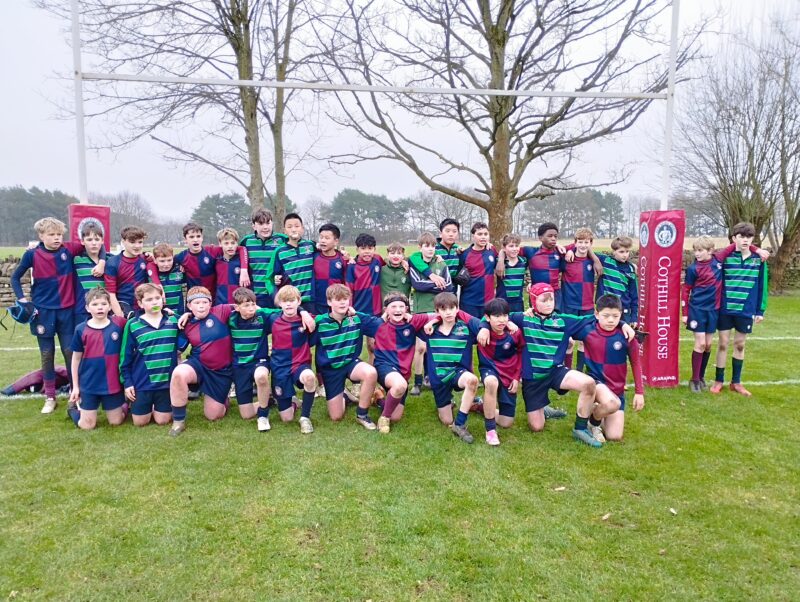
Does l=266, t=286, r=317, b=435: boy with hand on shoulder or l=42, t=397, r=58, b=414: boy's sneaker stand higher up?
l=266, t=286, r=317, b=435: boy with hand on shoulder

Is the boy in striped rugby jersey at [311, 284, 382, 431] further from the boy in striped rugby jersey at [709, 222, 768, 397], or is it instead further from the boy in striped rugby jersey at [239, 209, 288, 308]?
the boy in striped rugby jersey at [709, 222, 768, 397]

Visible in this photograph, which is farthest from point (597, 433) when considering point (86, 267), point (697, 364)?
point (86, 267)

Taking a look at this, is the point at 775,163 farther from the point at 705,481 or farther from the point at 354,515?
the point at 354,515

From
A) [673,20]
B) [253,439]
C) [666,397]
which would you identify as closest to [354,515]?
[253,439]

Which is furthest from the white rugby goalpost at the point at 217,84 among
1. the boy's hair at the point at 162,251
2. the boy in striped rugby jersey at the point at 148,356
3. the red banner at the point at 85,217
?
the boy in striped rugby jersey at the point at 148,356

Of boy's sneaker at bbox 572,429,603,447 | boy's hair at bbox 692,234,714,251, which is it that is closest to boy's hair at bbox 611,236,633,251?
boy's hair at bbox 692,234,714,251

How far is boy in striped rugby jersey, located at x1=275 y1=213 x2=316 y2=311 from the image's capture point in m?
5.16

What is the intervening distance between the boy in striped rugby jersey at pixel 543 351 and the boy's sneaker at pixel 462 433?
0.59 m

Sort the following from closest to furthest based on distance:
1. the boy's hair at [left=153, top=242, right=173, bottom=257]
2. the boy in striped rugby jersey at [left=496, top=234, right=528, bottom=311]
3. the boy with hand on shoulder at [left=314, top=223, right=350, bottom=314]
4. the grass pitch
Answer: the grass pitch < the boy's hair at [left=153, top=242, right=173, bottom=257] < the boy with hand on shoulder at [left=314, top=223, right=350, bottom=314] < the boy in striped rugby jersey at [left=496, top=234, right=528, bottom=311]

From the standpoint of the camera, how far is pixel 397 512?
2.99 metres

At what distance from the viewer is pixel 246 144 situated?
10.8 m

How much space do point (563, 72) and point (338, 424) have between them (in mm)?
9476

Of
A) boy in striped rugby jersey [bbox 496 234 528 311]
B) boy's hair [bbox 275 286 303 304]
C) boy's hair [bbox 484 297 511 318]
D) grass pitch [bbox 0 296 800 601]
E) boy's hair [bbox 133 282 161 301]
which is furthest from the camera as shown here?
boy in striped rugby jersey [bbox 496 234 528 311]

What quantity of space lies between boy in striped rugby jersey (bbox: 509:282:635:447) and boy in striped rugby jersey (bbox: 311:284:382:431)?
1.25 metres
